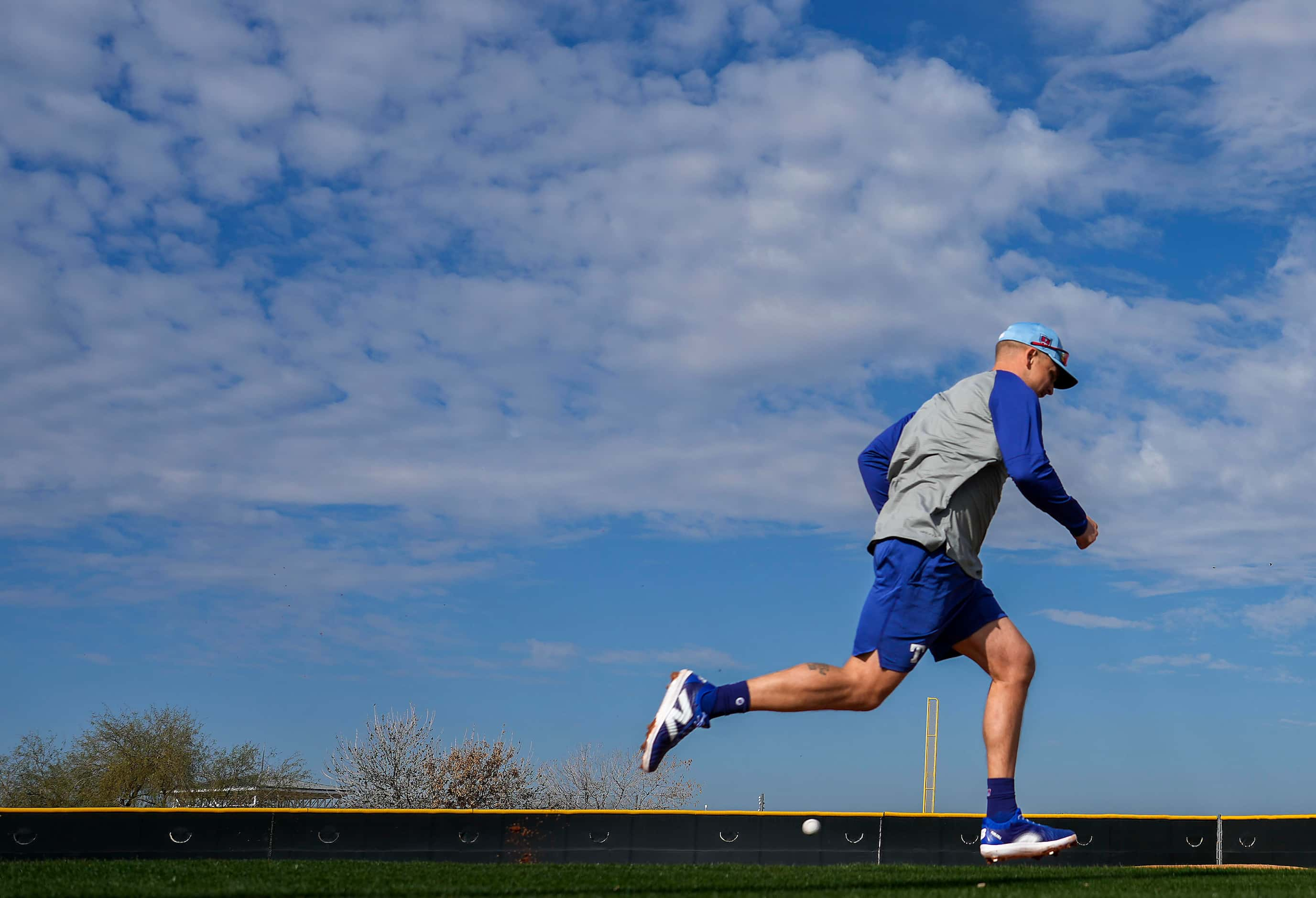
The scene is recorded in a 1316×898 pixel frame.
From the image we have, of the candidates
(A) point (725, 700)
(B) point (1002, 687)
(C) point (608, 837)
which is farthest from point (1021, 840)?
(C) point (608, 837)

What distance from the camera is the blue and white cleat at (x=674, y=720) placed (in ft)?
14.4

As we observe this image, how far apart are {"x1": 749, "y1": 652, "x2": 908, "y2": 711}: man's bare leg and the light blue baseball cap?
143 centimetres

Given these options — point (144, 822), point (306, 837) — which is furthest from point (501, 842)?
point (144, 822)

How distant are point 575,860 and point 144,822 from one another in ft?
9.46

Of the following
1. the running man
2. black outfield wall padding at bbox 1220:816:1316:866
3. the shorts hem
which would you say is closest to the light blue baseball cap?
the running man

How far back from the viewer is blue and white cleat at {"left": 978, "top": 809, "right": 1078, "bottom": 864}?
4449mm

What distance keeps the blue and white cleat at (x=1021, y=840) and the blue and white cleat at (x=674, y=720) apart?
122 centimetres

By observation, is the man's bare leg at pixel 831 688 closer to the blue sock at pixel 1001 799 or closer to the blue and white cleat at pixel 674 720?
the blue and white cleat at pixel 674 720

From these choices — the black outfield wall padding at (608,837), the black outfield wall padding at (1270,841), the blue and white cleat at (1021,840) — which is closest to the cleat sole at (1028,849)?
the blue and white cleat at (1021,840)

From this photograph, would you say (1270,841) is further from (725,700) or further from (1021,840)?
(725,700)

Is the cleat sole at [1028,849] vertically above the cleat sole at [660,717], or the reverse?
the cleat sole at [660,717]

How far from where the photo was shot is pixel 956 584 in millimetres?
4449

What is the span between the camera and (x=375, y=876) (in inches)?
184

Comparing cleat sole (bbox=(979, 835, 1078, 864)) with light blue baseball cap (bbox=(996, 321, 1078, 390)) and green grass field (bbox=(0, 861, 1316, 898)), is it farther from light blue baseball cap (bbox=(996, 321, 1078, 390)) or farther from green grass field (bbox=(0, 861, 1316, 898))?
light blue baseball cap (bbox=(996, 321, 1078, 390))
